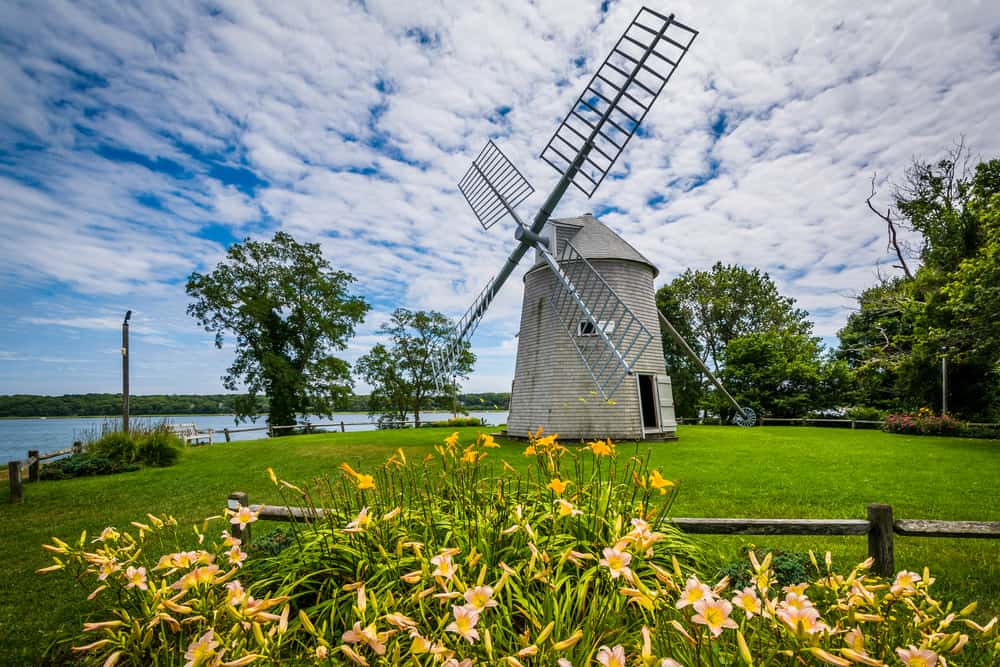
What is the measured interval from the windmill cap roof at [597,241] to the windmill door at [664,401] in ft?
12.5

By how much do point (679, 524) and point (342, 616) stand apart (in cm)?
263

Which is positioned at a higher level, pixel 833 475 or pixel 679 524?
pixel 679 524

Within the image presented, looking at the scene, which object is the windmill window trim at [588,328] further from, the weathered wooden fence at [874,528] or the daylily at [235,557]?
the daylily at [235,557]

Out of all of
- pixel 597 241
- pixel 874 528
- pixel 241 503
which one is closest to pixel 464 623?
pixel 241 503

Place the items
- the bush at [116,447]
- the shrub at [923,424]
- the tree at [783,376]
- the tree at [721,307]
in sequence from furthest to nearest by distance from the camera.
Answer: the tree at [721,307] < the tree at [783,376] < the shrub at [923,424] < the bush at [116,447]

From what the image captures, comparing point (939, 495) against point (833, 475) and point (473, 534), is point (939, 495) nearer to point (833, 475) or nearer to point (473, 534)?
point (833, 475)

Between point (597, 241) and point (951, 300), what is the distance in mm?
11315

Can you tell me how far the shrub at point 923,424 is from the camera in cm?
1836

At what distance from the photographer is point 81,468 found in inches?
458

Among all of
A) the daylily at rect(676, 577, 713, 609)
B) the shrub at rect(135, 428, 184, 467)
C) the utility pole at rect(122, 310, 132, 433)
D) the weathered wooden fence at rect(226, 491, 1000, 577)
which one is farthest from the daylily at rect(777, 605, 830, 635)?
the utility pole at rect(122, 310, 132, 433)

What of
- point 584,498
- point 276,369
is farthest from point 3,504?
point 276,369

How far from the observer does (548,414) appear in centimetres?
1470

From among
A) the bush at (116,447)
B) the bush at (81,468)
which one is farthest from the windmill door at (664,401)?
the bush at (116,447)

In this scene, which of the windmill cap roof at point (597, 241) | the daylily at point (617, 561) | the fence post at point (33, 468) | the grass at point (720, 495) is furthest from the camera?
the windmill cap roof at point (597, 241)
